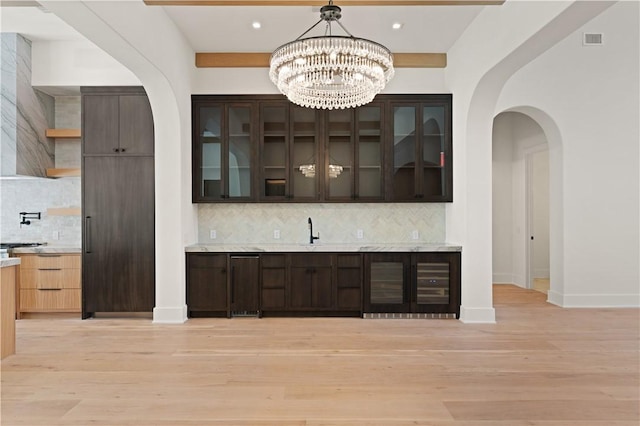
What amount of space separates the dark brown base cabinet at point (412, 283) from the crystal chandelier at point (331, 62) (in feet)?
6.71

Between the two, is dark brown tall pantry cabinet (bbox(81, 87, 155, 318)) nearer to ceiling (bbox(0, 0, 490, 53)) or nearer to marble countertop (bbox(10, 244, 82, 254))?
marble countertop (bbox(10, 244, 82, 254))

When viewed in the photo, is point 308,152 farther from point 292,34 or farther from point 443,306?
point 443,306

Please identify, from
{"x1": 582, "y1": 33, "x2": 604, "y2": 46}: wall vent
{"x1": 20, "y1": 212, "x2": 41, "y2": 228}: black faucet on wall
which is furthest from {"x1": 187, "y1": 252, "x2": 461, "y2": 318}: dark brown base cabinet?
{"x1": 582, "y1": 33, "x2": 604, "y2": 46}: wall vent

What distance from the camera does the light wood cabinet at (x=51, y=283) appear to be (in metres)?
4.95

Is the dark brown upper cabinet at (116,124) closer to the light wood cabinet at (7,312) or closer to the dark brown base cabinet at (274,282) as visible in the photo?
the dark brown base cabinet at (274,282)

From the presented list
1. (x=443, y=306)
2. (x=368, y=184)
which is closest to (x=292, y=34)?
(x=368, y=184)

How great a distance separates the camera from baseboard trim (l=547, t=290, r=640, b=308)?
5484 mm

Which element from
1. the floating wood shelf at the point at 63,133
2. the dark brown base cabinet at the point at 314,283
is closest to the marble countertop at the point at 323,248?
the dark brown base cabinet at the point at 314,283

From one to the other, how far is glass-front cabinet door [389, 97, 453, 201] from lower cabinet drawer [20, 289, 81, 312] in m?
4.11

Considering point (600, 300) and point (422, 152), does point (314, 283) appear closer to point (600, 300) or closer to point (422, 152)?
point (422, 152)

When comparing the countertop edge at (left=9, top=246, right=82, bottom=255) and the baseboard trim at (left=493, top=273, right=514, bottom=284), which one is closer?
the countertop edge at (left=9, top=246, right=82, bottom=255)

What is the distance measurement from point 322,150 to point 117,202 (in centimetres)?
256

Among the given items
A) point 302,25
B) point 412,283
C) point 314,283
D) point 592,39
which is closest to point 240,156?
point 302,25

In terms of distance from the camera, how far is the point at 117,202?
489 cm
